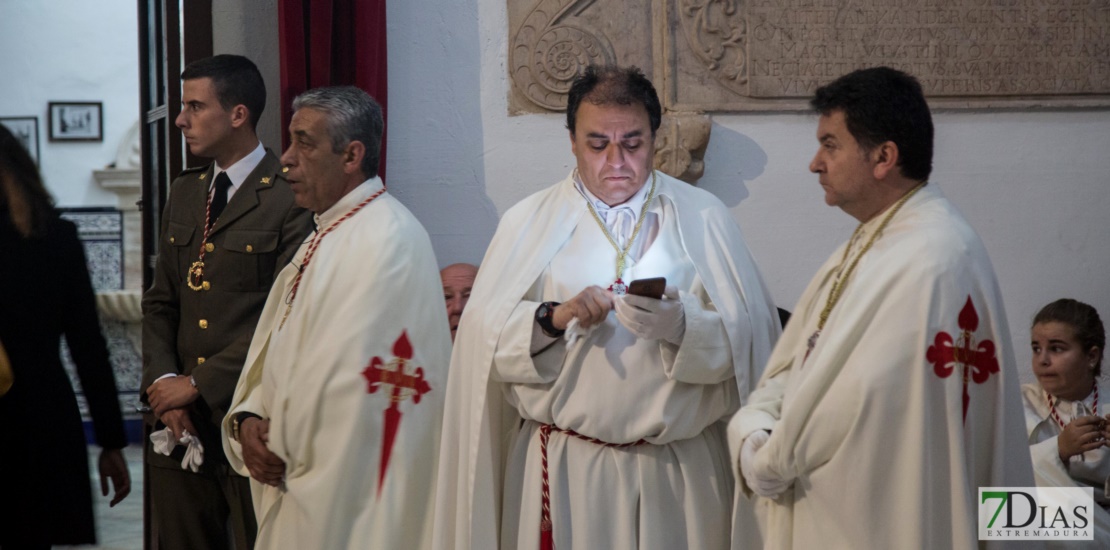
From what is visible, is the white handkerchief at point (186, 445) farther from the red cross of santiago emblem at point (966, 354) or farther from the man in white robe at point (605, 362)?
the red cross of santiago emblem at point (966, 354)

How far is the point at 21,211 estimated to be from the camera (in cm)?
341

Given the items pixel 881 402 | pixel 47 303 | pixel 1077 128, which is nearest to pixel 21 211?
pixel 47 303

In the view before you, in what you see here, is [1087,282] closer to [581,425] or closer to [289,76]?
[581,425]

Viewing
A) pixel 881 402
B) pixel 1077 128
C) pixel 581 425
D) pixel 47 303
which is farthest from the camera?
pixel 1077 128

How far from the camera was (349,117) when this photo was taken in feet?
11.4

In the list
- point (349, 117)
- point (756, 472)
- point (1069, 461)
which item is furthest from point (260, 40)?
point (1069, 461)

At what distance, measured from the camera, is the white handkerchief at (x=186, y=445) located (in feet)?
12.6

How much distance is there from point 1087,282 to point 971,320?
3069 mm

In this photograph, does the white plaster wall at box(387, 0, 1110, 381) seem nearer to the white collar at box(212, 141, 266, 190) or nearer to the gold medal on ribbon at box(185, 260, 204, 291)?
the white collar at box(212, 141, 266, 190)

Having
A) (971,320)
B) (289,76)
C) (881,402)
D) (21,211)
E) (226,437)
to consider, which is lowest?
(226,437)

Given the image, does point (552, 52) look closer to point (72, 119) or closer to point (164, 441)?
point (164, 441)

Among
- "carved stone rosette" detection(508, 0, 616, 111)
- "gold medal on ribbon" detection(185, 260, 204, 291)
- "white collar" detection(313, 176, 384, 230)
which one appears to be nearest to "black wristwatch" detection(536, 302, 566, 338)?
"white collar" detection(313, 176, 384, 230)

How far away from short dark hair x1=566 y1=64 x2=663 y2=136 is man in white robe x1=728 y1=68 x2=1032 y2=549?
82 centimetres
